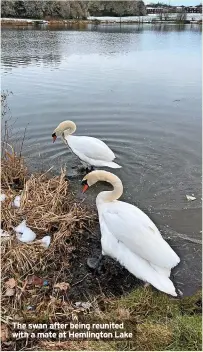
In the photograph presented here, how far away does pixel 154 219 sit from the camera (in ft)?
19.8

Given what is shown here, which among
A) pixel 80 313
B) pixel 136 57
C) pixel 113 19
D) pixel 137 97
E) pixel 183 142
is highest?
pixel 113 19

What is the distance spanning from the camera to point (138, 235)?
4379 mm

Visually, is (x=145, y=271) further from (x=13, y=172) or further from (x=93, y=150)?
(x=93, y=150)

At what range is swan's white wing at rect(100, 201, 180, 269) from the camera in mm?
4242

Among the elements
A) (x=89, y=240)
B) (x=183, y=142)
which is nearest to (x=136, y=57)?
(x=183, y=142)

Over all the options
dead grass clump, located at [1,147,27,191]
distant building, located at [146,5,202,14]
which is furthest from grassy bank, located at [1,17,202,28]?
dead grass clump, located at [1,147,27,191]

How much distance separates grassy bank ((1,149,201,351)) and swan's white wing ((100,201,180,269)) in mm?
422

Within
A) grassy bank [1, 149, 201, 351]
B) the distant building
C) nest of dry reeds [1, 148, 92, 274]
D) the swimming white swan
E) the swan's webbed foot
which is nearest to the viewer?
grassy bank [1, 149, 201, 351]

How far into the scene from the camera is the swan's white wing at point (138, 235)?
4.24 meters

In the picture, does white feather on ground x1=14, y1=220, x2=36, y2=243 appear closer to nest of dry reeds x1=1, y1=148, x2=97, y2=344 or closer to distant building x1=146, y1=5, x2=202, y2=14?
nest of dry reeds x1=1, y1=148, x2=97, y2=344

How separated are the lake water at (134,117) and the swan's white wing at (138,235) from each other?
0.62 meters

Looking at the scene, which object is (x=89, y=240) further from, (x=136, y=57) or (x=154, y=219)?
(x=136, y=57)

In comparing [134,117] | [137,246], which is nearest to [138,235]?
[137,246]

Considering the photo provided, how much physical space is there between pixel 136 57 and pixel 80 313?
62.7 feet
